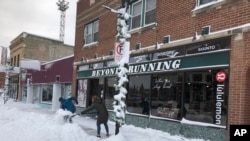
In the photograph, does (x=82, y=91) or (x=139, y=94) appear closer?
(x=139, y=94)

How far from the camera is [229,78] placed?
37.0 ft

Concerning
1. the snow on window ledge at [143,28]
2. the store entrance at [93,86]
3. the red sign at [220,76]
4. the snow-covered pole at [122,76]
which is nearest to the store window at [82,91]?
the store entrance at [93,86]

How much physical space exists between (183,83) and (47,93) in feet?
72.1

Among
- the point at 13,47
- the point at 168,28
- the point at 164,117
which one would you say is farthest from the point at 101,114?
the point at 13,47

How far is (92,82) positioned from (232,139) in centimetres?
1630

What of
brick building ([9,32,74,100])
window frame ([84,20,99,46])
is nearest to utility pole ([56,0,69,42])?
brick building ([9,32,74,100])

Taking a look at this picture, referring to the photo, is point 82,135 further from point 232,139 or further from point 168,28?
point 232,139

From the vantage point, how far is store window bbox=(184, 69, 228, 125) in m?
11.5

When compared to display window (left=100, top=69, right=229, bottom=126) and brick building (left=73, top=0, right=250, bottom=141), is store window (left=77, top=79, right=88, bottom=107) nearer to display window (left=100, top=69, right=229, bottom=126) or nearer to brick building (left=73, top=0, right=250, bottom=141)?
brick building (left=73, top=0, right=250, bottom=141)

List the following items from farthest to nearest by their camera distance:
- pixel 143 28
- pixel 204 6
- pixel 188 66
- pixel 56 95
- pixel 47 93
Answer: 1. pixel 47 93
2. pixel 56 95
3. pixel 143 28
4. pixel 188 66
5. pixel 204 6

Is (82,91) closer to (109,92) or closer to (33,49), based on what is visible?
(109,92)

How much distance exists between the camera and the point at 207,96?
12219 millimetres

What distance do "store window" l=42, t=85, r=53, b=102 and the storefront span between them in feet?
53.2

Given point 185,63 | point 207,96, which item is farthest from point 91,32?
point 207,96
